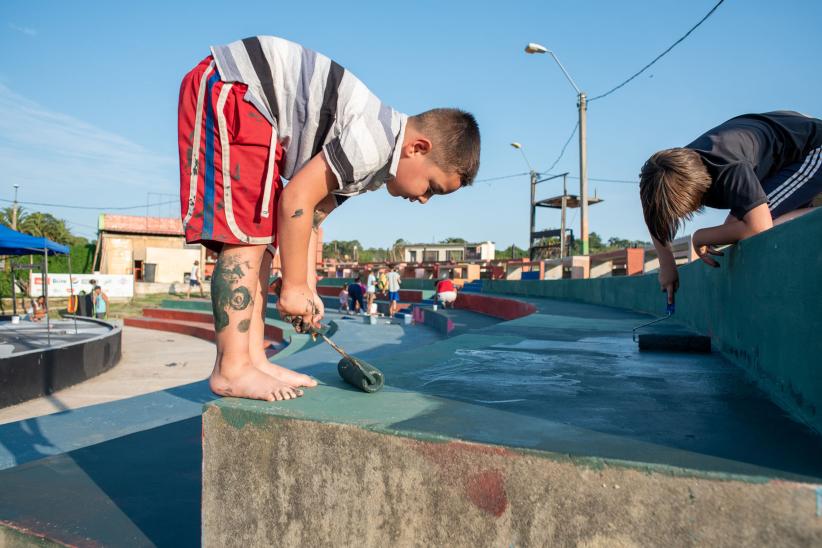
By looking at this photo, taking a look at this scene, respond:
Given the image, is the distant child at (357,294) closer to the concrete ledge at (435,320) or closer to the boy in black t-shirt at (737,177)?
the concrete ledge at (435,320)

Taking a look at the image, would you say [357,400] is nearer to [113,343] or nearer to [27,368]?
[27,368]

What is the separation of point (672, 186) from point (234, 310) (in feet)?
5.64

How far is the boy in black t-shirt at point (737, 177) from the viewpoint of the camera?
2100mm

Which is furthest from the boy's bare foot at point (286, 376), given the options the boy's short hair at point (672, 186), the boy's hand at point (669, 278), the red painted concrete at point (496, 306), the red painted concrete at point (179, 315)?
the red painted concrete at point (179, 315)

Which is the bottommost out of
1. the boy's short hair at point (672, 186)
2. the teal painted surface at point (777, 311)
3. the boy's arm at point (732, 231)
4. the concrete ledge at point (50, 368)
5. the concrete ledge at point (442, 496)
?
the concrete ledge at point (50, 368)

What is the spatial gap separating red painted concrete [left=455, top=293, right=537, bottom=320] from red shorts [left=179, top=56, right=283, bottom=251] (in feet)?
23.3

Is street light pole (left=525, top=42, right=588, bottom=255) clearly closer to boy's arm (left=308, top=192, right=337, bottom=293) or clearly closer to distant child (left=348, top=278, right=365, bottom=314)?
distant child (left=348, top=278, right=365, bottom=314)

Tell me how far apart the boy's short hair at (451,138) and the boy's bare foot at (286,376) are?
→ 2.88 feet

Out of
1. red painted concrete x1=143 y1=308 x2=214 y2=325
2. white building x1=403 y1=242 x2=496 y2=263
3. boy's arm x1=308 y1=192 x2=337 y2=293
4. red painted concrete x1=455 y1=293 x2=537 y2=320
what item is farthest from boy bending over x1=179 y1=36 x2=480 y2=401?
white building x1=403 y1=242 x2=496 y2=263

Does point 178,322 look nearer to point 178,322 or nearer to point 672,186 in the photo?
point 178,322

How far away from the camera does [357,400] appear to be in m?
1.50

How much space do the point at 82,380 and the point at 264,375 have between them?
8950 millimetres

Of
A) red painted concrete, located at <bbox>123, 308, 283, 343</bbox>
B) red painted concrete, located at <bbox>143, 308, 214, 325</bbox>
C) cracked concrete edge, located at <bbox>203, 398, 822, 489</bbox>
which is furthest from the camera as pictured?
red painted concrete, located at <bbox>143, 308, 214, 325</bbox>

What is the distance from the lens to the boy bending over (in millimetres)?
1743
